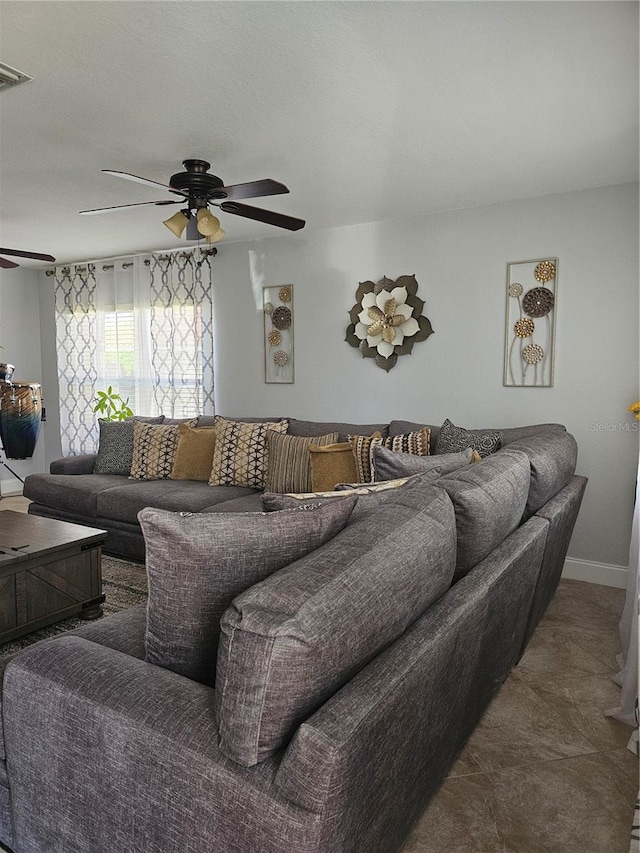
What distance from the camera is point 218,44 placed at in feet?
6.73

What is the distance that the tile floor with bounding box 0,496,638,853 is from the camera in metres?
1.69

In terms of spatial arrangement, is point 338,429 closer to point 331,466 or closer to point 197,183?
point 331,466

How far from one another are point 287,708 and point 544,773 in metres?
1.36

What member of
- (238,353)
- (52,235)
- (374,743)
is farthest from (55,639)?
(52,235)

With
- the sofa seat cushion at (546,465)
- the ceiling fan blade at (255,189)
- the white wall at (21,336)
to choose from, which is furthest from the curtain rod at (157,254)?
the sofa seat cushion at (546,465)

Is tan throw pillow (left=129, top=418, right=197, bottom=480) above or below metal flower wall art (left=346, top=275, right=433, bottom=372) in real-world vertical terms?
below

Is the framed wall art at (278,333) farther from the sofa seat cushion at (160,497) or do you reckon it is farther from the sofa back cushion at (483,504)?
the sofa back cushion at (483,504)

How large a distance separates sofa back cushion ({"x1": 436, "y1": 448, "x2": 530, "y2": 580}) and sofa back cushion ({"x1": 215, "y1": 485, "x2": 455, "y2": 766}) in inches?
18.2

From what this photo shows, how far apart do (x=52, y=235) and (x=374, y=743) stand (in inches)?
195

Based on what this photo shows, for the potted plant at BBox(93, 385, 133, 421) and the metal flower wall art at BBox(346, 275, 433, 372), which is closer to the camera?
the metal flower wall art at BBox(346, 275, 433, 372)

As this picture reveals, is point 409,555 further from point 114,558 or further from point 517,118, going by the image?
point 114,558

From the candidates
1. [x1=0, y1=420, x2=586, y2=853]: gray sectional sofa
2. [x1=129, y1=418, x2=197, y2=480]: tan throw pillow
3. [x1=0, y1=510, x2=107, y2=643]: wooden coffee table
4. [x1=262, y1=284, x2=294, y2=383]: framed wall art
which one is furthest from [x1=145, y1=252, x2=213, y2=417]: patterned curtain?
[x1=0, y1=420, x2=586, y2=853]: gray sectional sofa

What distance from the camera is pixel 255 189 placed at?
2.72 m

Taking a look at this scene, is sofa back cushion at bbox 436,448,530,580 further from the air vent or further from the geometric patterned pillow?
the geometric patterned pillow
